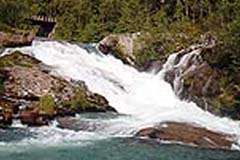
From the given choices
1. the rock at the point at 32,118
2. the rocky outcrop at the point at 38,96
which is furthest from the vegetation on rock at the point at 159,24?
the rock at the point at 32,118

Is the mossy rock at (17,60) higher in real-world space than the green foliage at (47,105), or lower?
higher

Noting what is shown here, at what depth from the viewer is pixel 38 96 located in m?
22.2

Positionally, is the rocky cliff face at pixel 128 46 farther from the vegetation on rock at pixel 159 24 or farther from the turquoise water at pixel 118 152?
the turquoise water at pixel 118 152

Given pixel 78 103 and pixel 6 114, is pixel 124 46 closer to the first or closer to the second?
pixel 78 103

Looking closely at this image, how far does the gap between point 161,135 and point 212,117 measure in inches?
174

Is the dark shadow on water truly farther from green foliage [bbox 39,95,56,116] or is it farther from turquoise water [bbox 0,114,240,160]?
green foliage [bbox 39,95,56,116]

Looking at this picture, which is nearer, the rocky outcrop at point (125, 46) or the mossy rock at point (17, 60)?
the mossy rock at point (17, 60)

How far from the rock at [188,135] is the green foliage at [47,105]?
326 centimetres

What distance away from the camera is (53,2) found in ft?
141

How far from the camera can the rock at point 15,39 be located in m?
27.3

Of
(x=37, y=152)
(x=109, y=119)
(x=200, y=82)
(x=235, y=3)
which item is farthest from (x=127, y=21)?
(x=37, y=152)

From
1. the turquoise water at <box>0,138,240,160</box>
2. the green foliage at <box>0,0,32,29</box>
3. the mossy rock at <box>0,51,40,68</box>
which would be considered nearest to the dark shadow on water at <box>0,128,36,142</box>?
the turquoise water at <box>0,138,240,160</box>

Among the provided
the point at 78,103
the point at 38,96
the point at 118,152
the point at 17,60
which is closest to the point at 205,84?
the point at 78,103

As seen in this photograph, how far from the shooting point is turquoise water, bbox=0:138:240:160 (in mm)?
17062
